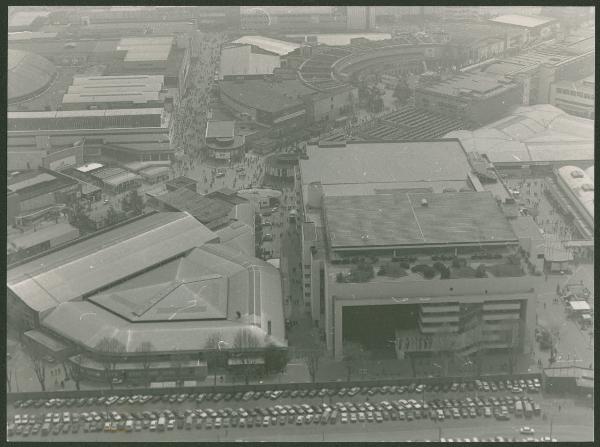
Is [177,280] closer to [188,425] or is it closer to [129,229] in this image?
[129,229]

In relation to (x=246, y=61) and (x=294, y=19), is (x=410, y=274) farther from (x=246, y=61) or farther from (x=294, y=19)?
(x=294, y=19)

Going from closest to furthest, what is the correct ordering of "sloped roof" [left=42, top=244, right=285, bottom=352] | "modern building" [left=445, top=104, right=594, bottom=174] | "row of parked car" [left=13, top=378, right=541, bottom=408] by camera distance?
1. "row of parked car" [left=13, top=378, right=541, bottom=408]
2. "sloped roof" [left=42, top=244, right=285, bottom=352]
3. "modern building" [left=445, top=104, right=594, bottom=174]

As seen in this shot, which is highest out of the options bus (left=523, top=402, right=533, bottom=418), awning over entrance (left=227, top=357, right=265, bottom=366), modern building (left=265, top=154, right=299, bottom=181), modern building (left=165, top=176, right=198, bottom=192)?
awning over entrance (left=227, top=357, right=265, bottom=366)

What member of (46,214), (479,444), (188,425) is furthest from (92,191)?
(479,444)

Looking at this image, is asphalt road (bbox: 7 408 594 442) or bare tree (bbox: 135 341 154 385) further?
bare tree (bbox: 135 341 154 385)

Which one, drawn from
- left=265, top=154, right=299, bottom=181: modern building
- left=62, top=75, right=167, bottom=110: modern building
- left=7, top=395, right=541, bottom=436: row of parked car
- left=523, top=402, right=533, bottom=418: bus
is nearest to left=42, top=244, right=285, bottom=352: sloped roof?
left=7, top=395, right=541, bottom=436: row of parked car

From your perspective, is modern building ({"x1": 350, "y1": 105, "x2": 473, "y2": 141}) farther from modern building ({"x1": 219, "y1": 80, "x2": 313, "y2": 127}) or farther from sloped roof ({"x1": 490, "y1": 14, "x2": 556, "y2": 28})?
sloped roof ({"x1": 490, "y1": 14, "x2": 556, "y2": 28})
